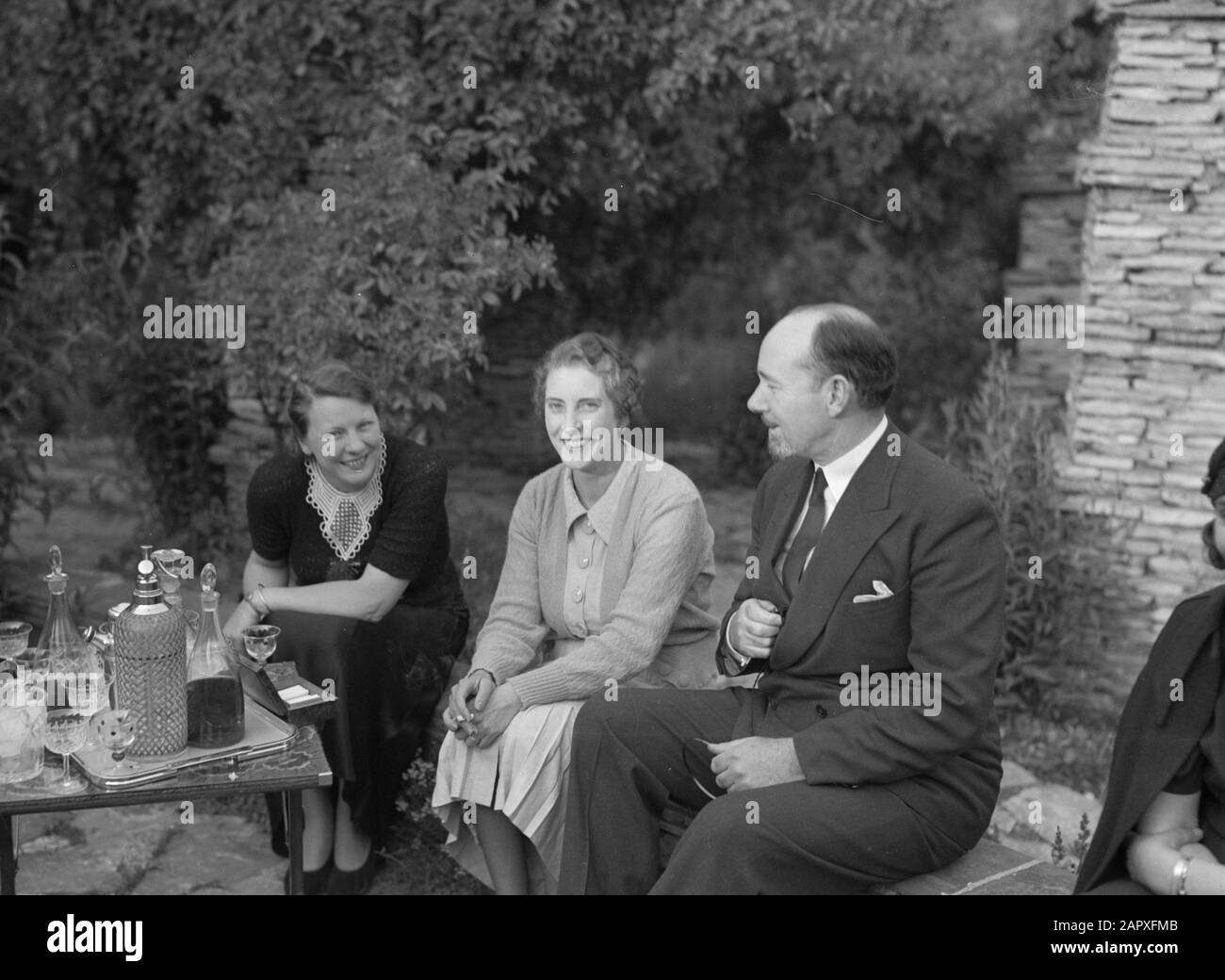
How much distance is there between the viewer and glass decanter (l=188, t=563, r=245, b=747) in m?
2.94

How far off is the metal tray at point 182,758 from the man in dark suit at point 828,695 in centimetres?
71

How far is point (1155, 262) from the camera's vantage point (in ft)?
19.3

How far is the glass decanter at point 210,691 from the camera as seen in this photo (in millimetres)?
2938

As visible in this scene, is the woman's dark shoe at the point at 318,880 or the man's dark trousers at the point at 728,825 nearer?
the man's dark trousers at the point at 728,825

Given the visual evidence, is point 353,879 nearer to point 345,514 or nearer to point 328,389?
point 345,514

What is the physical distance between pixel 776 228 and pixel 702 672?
18.4ft

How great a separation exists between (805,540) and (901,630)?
1.06 feet

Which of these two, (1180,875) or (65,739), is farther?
(65,739)

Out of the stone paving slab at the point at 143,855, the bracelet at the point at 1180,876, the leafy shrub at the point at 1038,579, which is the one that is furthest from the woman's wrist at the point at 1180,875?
the leafy shrub at the point at 1038,579

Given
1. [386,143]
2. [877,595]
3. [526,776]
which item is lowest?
[526,776]

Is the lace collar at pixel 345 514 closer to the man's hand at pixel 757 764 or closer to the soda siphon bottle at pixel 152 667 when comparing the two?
the soda siphon bottle at pixel 152 667

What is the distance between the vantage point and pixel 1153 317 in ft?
19.3

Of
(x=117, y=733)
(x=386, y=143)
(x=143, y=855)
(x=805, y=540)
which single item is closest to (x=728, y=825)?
(x=805, y=540)

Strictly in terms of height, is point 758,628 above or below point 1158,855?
above
